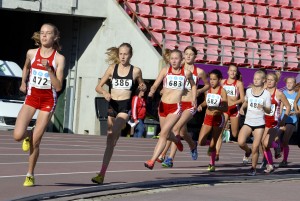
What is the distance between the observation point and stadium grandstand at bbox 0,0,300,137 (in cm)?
3512

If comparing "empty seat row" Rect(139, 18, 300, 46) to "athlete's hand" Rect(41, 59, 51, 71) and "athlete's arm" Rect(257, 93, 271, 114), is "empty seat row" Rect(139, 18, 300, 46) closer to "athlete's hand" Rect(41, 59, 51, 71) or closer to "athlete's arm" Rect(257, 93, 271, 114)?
"athlete's arm" Rect(257, 93, 271, 114)

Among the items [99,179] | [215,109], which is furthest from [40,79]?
[215,109]

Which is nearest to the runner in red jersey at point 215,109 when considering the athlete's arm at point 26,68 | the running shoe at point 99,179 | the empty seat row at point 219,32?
the running shoe at point 99,179

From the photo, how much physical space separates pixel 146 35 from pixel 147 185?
71.1 ft

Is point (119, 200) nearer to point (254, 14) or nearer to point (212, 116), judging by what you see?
point (212, 116)

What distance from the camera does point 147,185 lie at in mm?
14250

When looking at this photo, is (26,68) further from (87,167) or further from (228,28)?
(228,28)

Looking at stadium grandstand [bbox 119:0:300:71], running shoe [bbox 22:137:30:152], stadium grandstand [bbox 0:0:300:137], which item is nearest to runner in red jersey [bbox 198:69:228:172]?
running shoe [bbox 22:137:30:152]

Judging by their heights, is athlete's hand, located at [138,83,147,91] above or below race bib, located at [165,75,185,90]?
below

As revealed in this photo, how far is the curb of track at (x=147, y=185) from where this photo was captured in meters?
12.1

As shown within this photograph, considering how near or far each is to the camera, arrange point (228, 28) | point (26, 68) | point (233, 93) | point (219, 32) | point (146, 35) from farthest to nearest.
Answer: point (228, 28)
point (219, 32)
point (146, 35)
point (233, 93)
point (26, 68)

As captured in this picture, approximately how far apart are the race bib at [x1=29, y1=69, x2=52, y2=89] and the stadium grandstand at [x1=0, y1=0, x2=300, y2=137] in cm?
2082

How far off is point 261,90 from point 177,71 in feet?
6.17

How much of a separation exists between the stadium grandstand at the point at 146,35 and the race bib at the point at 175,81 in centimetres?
1736
